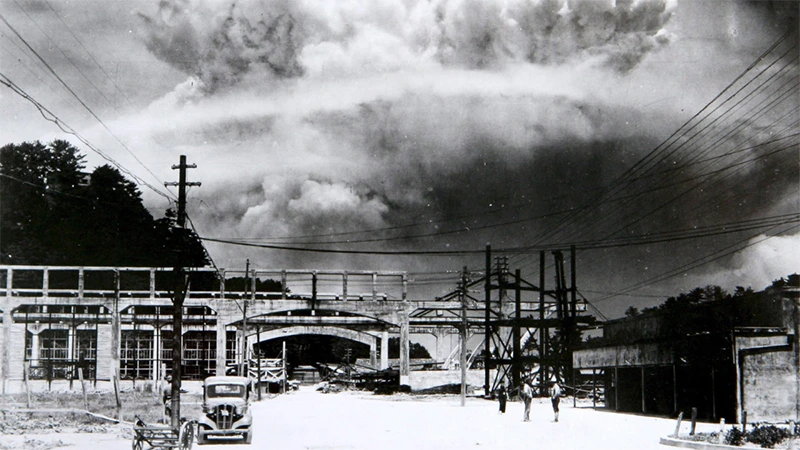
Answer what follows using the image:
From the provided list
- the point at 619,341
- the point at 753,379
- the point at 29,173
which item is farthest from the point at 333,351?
the point at 753,379

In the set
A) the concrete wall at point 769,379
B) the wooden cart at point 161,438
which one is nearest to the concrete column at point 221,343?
the concrete wall at point 769,379

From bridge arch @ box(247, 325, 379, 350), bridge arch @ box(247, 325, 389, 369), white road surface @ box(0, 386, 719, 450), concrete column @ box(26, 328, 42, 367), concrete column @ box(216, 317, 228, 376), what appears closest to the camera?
white road surface @ box(0, 386, 719, 450)

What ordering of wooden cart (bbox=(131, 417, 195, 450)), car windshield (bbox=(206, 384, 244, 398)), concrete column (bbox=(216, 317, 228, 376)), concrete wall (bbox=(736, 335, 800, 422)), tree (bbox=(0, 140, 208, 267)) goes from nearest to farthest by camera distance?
wooden cart (bbox=(131, 417, 195, 450)) → car windshield (bbox=(206, 384, 244, 398)) → concrete wall (bbox=(736, 335, 800, 422)) → concrete column (bbox=(216, 317, 228, 376)) → tree (bbox=(0, 140, 208, 267))

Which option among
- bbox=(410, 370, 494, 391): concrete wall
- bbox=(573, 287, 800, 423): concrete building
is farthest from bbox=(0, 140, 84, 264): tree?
bbox=(573, 287, 800, 423): concrete building

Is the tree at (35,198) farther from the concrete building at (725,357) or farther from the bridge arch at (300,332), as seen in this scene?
the concrete building at (725,357)

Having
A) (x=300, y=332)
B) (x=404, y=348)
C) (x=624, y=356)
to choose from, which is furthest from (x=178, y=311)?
(x=300, y=332)

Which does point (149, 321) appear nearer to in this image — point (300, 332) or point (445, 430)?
point (300, 332)

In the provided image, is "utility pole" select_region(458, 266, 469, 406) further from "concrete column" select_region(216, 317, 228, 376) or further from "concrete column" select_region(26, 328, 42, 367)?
"concrete column" select_region(26, 328, 42, 367)

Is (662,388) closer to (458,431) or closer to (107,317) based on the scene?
(458,431)
